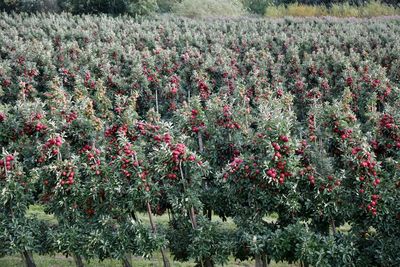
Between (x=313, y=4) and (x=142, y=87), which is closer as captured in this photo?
(x=142, y=87)

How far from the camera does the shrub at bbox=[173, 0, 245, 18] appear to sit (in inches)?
1305

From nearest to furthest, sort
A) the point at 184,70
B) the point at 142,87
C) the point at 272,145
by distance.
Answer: the point at 272,145, the point at 142,87, the point at 184,70

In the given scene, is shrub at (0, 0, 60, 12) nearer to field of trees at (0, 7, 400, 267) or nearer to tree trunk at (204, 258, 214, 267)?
field of trees at (0, 7, 400, 267)

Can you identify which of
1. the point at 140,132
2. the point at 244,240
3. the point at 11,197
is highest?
the point at 140,132

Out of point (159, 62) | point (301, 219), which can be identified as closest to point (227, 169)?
point (301, 219)

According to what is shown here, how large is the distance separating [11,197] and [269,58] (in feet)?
41.3

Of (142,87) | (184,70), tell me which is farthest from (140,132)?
(184,70)

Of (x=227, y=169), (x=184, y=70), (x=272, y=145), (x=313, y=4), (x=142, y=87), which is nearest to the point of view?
(x=272, y=145)

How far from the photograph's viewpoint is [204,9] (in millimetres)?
33344

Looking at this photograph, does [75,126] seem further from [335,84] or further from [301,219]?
[335,84]

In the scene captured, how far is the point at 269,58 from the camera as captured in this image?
18.5m

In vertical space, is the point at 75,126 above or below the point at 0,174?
above

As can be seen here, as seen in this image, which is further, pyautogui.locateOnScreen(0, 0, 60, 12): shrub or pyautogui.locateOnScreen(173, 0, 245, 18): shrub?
pyautogui.locateOnScreen(173, 0, 245, 18): shrub

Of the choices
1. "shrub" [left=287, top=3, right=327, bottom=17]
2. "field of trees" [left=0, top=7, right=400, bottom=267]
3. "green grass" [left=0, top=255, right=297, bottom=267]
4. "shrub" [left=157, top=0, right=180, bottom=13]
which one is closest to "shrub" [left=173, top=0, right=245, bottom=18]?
"shrub" [left=157, top=0, right=180, bottom=13]
